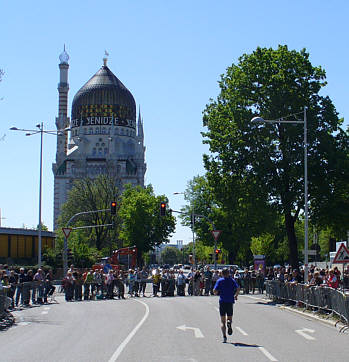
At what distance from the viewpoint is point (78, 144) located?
141 m

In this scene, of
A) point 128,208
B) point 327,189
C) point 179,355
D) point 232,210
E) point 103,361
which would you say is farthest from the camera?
point 128,208

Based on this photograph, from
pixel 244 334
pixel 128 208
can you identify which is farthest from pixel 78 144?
pixel 244 334

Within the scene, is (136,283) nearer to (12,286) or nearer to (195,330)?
(12,286)

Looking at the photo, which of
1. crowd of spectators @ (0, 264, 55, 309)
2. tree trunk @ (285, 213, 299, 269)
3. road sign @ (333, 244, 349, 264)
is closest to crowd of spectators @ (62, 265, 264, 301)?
crowd of spectators @ (0, 264, 55, 309)

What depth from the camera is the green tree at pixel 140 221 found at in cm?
8856

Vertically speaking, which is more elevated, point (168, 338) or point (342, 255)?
point (342, 255)

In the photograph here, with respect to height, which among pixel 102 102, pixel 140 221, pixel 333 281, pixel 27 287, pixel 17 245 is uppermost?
pixel 102 102

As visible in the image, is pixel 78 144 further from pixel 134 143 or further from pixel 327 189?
pixel 327 189

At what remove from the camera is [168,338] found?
15789 mm

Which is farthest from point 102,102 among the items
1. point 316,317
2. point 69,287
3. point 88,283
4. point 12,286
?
point 316,317

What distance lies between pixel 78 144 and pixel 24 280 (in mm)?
111040

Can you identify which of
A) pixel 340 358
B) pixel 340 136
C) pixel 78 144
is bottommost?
pixel 340 358

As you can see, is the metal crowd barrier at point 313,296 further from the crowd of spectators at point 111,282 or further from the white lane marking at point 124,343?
the white lane marking at point 124,343

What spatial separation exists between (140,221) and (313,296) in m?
65.4
